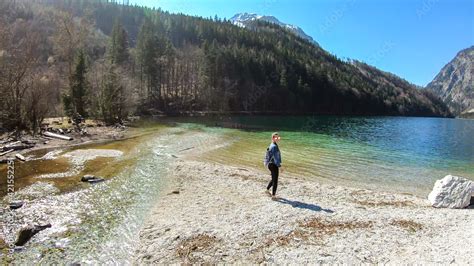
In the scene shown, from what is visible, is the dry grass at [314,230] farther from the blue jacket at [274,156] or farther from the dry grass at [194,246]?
the blue jacket at [274,156]

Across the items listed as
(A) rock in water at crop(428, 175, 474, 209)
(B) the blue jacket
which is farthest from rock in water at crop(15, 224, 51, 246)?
(A) rock in water at crop(428, 175, 474, 209)

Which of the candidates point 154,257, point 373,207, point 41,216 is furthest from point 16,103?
point 373,207

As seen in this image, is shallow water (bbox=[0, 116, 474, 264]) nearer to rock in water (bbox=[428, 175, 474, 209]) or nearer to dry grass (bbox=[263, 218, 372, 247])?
rock in water (bbox=[428, 175, 474, 209])

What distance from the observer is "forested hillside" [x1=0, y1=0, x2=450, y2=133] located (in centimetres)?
3347

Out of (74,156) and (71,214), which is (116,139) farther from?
(71,214)

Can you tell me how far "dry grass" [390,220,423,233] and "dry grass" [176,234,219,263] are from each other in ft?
24.7

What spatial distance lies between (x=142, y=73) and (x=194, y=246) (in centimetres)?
9426

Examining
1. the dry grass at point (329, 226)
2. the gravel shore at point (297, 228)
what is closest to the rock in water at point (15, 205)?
the gravel shore at point (297, 228)

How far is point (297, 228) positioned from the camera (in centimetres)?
1205

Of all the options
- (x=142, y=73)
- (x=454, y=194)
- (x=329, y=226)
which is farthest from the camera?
(x=142, y=73)

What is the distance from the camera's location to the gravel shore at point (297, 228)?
32.8 feet

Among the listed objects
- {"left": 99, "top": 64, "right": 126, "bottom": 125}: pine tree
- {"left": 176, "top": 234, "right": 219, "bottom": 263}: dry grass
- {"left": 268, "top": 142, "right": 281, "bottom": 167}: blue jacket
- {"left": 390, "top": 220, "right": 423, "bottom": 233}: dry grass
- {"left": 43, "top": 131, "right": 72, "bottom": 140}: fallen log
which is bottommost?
{"left": 176, "top": 234, "right": 219, "bottom": 263}: dry grass

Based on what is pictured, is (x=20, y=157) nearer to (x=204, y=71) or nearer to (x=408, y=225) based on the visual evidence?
(x=408, y=225)

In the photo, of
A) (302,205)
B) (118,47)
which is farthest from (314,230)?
(118,47)
